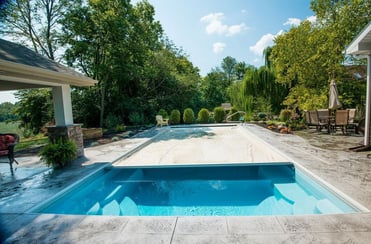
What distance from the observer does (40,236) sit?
7.16 ft

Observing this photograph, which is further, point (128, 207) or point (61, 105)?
point (61, 105)

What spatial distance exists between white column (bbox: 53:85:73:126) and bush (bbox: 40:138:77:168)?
29.9 inches

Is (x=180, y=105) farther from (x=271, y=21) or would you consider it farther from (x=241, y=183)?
(x=241, y=183)

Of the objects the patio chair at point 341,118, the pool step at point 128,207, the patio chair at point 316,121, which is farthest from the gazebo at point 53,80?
the patio chair at point 341,118

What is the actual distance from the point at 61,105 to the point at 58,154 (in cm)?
144

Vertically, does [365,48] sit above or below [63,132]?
above

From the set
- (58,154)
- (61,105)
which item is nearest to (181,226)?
(58,154)

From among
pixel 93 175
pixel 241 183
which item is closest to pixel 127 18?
pixel 93 175

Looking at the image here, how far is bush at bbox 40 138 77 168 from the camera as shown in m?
4.70

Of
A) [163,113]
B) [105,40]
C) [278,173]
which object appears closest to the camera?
[278,173]

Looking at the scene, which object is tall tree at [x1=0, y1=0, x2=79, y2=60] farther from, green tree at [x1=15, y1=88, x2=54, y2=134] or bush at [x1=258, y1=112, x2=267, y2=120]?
bush at [x1=258, y1=112, x2=267, y2=120]

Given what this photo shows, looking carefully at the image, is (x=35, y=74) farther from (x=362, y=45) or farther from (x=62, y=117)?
(x=362, y=45)

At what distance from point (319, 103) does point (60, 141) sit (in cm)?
1133

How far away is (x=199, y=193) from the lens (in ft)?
13.6
